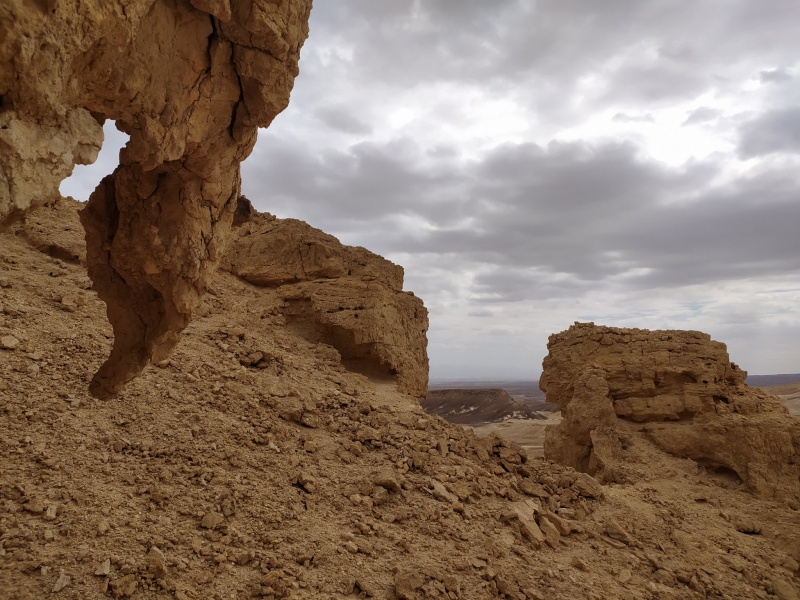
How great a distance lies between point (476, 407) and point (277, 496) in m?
48.6

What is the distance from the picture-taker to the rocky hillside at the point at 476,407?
48.1 metres

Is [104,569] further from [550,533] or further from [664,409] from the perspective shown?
[664,409]

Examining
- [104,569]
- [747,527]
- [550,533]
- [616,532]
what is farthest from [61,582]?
[747,527]

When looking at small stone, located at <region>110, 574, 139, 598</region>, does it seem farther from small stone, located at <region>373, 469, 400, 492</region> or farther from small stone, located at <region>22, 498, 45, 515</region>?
small stone, located at <region>373, 469, 400, 492</region>

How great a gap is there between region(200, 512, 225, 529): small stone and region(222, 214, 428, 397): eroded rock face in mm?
5103

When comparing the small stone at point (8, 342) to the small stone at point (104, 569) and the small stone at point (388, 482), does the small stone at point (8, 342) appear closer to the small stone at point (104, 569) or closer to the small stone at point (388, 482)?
the small stone at point (104, 569)

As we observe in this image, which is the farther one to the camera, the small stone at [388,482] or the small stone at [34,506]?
the small stone at [388,482]

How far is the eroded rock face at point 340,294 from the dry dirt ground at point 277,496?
0.76 m

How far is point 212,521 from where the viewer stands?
4930 millimetres

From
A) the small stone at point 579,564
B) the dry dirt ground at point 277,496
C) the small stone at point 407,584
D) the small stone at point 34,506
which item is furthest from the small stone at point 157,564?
the small stone at point 579,564

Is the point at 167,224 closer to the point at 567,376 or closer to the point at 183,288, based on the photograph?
the point at 183,288

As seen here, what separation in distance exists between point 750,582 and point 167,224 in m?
8.81

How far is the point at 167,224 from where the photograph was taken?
439cm

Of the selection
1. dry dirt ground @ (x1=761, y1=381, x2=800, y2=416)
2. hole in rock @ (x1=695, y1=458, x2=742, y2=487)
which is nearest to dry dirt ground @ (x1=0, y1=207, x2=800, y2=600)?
hole in rock @ (x1=695, y1=458, x2=742, y2=487)
